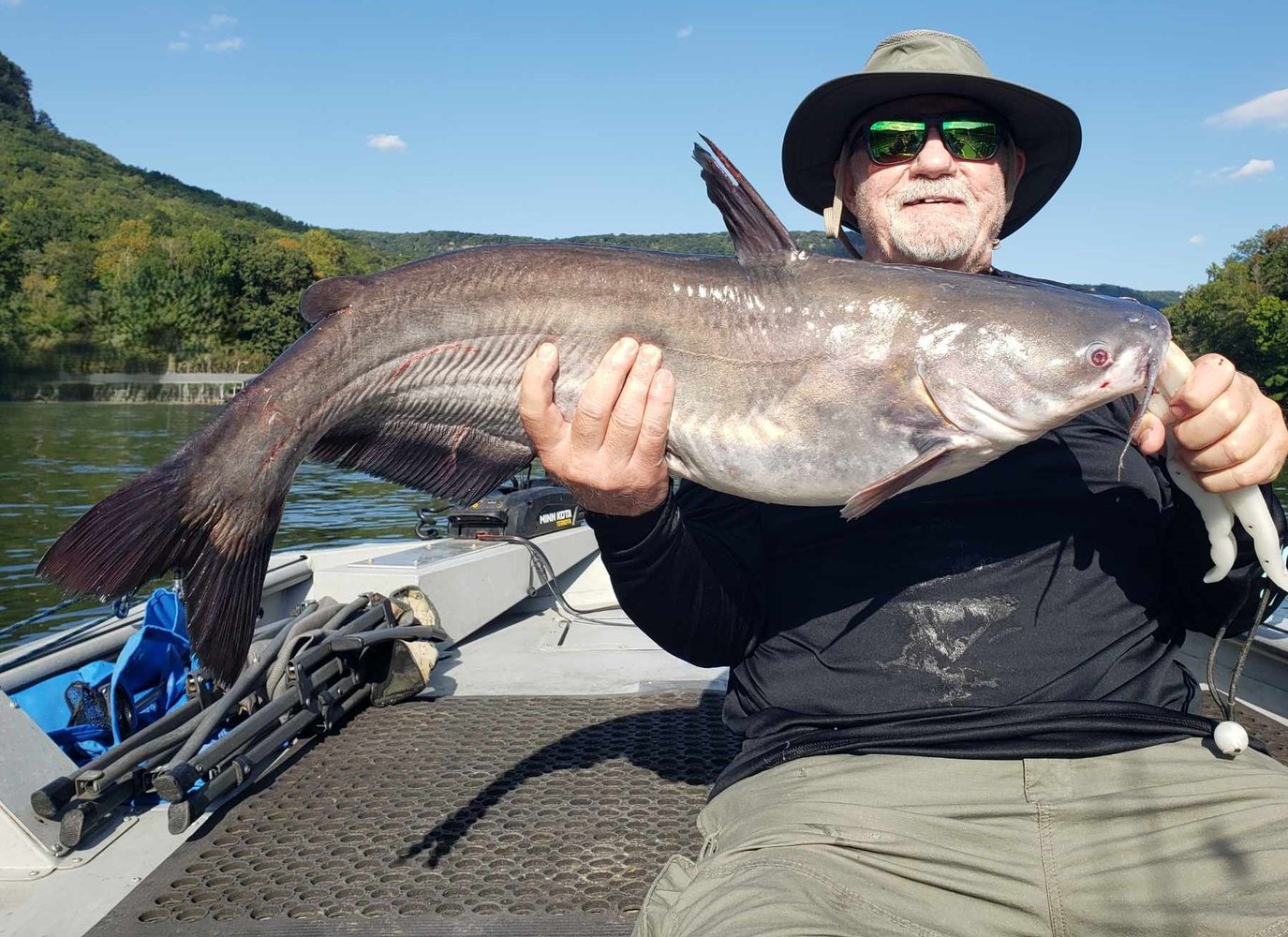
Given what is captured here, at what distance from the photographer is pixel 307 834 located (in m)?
2.95

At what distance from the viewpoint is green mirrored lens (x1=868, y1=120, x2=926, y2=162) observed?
2.72m

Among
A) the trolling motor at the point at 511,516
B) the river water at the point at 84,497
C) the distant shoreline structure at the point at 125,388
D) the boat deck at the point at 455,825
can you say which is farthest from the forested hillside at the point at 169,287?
the boat deck at the point at 455,825

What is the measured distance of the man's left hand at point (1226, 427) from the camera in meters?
1.82

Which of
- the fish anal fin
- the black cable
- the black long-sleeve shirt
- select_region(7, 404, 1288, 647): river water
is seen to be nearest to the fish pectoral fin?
the black long-sleeve shirt

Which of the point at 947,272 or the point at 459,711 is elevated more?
the point at 947,272

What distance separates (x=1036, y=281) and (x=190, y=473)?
81.3 inches

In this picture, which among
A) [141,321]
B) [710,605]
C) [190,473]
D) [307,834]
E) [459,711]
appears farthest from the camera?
[141,321]

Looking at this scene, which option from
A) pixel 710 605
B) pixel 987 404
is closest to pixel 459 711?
pixel 710 605

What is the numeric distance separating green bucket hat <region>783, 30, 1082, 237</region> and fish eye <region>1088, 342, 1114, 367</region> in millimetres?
1008

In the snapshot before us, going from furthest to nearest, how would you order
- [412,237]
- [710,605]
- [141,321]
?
1. [412,237]
2. [141,321]
3. [710,605]

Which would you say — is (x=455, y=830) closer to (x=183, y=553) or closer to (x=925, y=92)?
(x=183, y=553)

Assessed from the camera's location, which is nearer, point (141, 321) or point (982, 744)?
point (982, 744)

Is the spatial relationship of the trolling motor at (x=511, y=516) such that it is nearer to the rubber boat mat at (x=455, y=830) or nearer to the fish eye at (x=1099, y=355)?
the rubber boat mat at (x=455, y=830)

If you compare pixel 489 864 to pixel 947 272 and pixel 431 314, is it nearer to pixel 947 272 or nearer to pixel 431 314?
pixel 431 314
